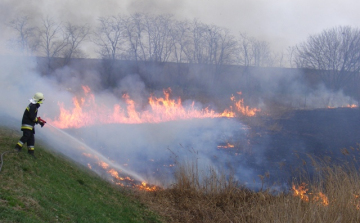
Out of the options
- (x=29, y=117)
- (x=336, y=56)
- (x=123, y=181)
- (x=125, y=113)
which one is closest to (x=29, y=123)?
(x=29, y=117)

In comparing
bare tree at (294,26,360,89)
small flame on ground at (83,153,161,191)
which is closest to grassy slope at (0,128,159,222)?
small flame on ground at (83,153,161,191)

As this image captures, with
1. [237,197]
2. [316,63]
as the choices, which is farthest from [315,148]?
[316,63]

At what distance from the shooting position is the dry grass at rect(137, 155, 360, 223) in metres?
6.98

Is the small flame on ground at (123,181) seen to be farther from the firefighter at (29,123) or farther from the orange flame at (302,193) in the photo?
the orange flame at (302,193)

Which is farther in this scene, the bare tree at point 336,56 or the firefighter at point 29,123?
the bare tree at point 336,56

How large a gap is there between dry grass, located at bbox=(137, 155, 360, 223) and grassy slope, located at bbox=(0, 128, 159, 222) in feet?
4.03

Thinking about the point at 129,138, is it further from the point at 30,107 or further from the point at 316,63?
the point at 316,63

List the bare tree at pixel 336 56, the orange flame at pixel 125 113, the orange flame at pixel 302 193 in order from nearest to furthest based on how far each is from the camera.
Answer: the orange flame at pixel 302 193 → the orange flame at pixel 125 113 → the bare tree at pixel 336 56

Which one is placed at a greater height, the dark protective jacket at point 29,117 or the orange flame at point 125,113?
the dark protective jacket at point 29,117

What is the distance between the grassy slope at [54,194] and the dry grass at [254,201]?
1228 mm

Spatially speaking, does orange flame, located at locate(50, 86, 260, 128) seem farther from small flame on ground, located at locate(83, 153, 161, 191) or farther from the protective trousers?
the protective trousers

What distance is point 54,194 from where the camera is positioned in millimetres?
6109

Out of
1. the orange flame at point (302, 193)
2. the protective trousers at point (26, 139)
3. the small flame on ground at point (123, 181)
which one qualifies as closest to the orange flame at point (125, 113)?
the small flame on ground at point (123, 181)

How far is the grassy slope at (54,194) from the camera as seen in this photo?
196 inches
